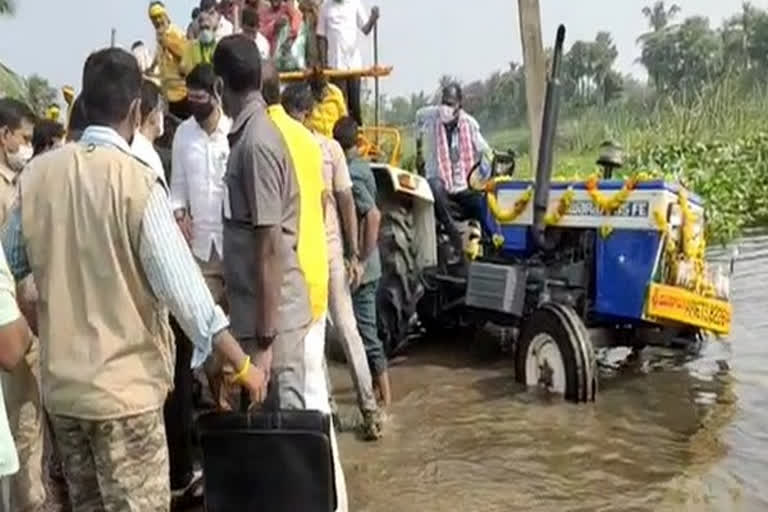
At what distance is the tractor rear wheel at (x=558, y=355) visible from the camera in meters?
6.55

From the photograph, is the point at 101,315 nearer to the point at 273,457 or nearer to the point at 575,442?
the point at 273,457

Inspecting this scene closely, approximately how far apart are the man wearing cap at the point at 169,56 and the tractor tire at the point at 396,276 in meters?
→ 1.56

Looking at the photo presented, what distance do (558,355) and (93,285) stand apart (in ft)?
13.2

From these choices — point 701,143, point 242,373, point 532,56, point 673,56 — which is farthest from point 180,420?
point 673,56

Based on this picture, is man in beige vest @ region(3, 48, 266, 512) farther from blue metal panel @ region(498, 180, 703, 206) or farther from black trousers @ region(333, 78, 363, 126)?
black trousers @ region(333, 78, 363, 126)

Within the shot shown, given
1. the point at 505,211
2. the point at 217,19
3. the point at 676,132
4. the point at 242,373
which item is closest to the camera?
the point at 242,373

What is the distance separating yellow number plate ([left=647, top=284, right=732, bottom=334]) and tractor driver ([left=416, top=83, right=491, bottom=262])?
187 cm

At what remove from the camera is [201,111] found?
17.0ft

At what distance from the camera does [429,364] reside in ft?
26.6

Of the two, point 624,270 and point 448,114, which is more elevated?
point 448,114

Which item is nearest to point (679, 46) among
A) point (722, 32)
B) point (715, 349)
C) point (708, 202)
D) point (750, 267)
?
point (722, 32)

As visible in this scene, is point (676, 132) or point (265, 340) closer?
point (265, 340)

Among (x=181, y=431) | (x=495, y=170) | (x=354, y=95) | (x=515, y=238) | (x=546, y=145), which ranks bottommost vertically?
(x=181, y=431)

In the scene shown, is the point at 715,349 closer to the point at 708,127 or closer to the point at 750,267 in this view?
the point at 750,267
